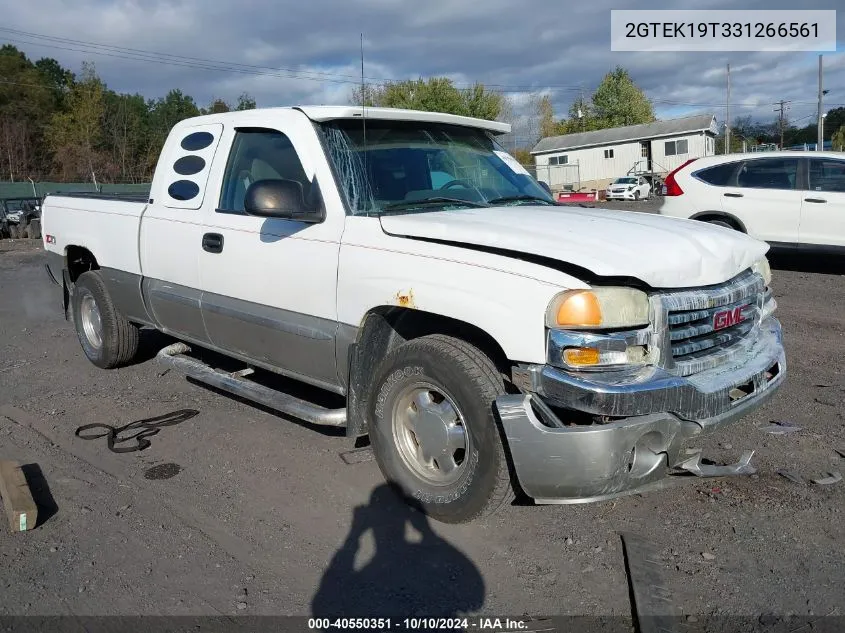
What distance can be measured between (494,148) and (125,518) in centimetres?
323

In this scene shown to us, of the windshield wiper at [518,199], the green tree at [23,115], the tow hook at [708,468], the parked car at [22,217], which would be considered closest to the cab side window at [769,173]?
the windshield wiper at [518,199]

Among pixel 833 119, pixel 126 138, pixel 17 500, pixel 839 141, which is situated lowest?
pixel 17 500

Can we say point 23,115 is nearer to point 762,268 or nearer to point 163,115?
point 163,115

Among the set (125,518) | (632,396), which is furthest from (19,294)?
(632,396)

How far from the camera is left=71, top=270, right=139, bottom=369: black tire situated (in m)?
6.07

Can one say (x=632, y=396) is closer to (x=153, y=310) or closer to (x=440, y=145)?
(x=440, y=145)

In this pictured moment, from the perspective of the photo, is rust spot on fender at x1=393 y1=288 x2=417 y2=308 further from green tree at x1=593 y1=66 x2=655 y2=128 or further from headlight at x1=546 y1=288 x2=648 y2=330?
green tree at x1=593 y1=66 x2=655 y2=128

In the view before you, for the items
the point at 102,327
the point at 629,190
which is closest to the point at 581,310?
the point at 102,327

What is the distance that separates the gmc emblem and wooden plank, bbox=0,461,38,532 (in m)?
3.38

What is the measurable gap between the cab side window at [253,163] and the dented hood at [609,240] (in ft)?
3.22

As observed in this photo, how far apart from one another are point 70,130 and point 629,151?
143 feet

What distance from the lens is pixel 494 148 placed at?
5.07m

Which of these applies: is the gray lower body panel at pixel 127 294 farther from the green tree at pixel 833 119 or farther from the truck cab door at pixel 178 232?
the green tree at pixel 833 119

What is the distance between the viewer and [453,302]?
332 cm
